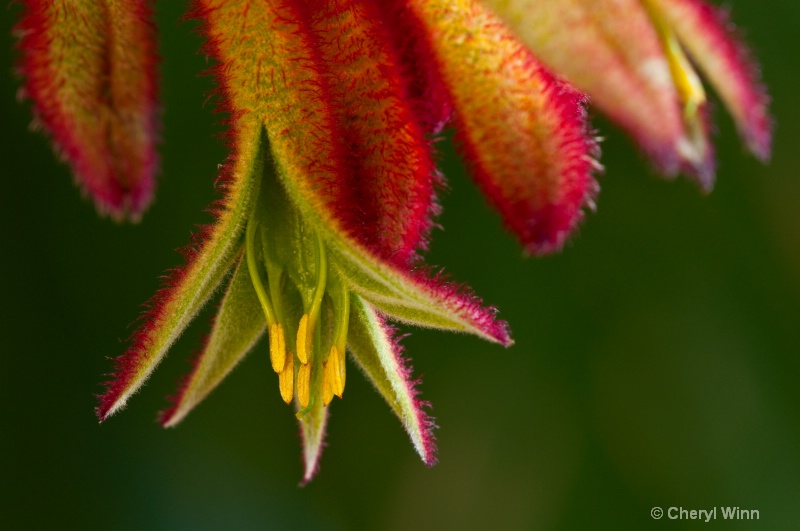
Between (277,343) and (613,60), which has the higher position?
(613,60)

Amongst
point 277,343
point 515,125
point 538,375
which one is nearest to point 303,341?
point 277,343

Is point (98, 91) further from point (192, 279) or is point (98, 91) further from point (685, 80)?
point (685, 80)

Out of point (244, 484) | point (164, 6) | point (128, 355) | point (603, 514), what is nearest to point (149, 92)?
point (128, 355)

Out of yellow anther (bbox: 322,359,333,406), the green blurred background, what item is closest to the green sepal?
yellow anther (bbox: 322,359,333,406)

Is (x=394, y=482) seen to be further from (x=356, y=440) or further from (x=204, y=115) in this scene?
(x=204, y=115)

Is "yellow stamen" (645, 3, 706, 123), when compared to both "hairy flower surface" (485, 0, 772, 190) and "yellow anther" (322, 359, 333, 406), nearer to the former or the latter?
"hairy flower surface" (485, 0, 772, 190)

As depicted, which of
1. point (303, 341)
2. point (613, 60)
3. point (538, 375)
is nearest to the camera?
point (613, 60)
